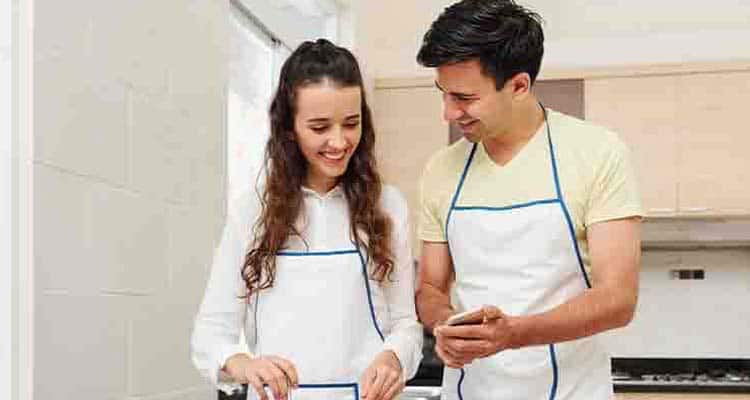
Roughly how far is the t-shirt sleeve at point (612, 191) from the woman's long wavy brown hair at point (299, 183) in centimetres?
31

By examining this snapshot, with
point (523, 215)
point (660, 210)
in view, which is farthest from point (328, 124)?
point (660, 210)

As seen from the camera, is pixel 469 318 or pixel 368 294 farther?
pixel 368 294

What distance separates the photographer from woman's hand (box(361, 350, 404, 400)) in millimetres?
1448

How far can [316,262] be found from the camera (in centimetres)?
159

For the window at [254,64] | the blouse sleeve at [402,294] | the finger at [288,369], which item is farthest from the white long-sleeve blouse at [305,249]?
the window at [254,64]

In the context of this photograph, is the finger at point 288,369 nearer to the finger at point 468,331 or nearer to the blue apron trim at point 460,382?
the finger at point 468,331

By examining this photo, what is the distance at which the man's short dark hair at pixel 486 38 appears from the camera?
158 cm

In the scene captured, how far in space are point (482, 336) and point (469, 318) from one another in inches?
1.2

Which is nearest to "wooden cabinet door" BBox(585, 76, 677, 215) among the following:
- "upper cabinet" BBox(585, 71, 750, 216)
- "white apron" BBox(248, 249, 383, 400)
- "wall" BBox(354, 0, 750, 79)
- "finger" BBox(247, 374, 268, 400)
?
"upper cabinet" BBox(585, 71, 750, 216)

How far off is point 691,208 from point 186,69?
2.27 meters

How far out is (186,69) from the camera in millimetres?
2242

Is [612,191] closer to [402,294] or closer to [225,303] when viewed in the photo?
[402,294]

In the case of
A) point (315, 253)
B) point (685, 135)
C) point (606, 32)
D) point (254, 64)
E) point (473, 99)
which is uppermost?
point (606, 32)

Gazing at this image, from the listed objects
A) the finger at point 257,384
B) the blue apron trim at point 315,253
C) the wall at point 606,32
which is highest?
the wall at point 606,32
